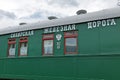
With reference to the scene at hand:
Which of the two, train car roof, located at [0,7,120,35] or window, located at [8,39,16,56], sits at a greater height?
train car roof, located at [0,7,120,35]

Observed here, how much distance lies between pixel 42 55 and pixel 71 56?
1.49m

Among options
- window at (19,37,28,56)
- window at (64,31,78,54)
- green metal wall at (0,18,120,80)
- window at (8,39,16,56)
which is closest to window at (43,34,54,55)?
green metal wall at (0,18,120,80)

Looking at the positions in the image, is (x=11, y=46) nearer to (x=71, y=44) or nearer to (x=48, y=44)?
(x=48, y=44)

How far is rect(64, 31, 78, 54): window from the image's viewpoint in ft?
31.0

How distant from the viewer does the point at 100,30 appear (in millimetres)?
8789

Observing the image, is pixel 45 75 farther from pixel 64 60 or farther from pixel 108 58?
pixel 108 58

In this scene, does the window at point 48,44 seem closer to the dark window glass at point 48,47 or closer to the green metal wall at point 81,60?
the dark window glass at point 48,47

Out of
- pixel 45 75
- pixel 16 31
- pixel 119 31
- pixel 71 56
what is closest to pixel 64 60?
pixel 71 56

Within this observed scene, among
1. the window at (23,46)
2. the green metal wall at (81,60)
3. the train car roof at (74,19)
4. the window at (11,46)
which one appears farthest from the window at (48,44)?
the window at (11,46)

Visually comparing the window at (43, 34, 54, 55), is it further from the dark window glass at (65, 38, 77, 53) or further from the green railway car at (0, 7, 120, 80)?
the dark window glass at (65, 38, 77, 53)

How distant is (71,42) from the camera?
9.59m

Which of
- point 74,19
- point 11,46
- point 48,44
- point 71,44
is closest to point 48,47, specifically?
point 48,44

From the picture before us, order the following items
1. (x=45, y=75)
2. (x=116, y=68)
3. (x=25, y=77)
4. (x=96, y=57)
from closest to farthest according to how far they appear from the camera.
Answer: (x=116, y=68) < (x=96, y=57) < (x=45, y=75) < (x=25, y=77)

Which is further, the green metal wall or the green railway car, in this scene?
the green railway car
